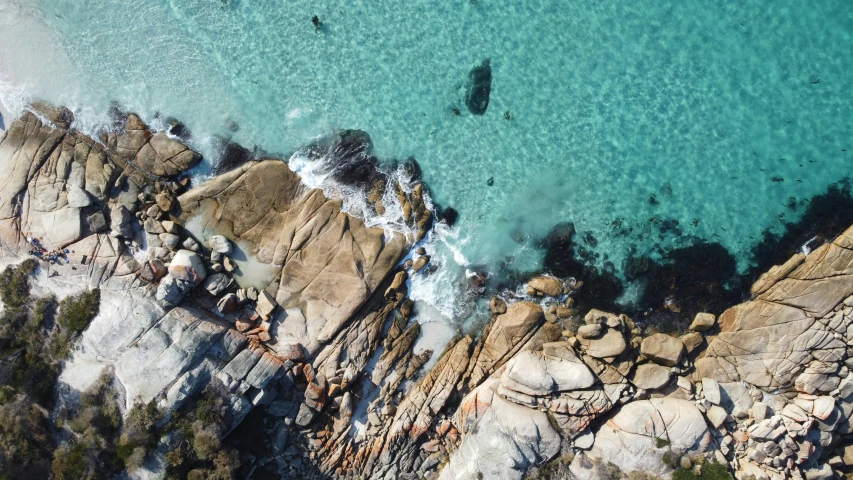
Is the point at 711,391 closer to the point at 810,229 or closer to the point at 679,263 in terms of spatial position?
the point at 679,263

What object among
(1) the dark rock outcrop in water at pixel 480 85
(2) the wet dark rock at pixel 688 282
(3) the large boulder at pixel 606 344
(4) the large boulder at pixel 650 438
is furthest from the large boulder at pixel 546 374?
(1) the dark rock outcrop in water at pixel 480 85

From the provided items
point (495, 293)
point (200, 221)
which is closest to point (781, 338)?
point (495, 293)

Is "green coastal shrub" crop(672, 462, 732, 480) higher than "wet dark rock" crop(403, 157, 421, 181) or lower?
lower

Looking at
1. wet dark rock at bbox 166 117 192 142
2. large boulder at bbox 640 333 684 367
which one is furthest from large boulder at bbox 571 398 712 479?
wet dark rock at bbox 166 117 192 142

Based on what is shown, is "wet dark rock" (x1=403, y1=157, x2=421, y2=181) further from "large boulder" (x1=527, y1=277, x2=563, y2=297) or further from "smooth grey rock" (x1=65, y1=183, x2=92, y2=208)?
"smooth grey rock" (x1=65, y1=183, x2=92, y2=208)

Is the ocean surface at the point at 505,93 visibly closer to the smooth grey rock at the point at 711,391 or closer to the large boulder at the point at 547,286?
the large boulder at the point at 547,286

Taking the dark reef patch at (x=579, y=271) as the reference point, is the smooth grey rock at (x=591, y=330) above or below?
below

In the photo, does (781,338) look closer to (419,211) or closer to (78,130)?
(419,211)
